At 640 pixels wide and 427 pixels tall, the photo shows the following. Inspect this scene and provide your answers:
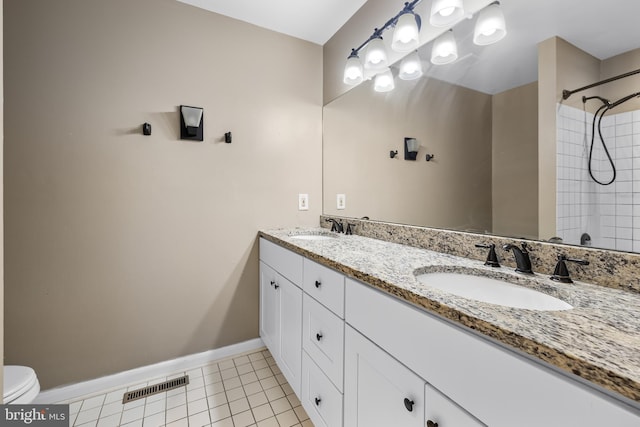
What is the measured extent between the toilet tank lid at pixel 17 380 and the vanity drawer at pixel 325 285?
1.20 meters

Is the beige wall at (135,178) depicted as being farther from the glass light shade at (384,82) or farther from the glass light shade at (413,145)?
the glass light shade at (413,145)

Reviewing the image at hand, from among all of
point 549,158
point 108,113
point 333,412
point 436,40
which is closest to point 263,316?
point 333,412

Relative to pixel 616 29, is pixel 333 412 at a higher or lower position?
lower

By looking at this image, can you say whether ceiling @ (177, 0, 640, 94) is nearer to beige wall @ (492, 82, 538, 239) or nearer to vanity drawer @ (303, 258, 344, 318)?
beige wall @ (492, 82, 538, 239)

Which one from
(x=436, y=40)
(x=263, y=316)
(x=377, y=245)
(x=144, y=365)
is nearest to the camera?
(x=436, y=40)

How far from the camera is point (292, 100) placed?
2.11 meters

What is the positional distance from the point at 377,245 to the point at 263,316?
1.01 metres

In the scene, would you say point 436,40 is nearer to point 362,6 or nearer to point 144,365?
point 362,6

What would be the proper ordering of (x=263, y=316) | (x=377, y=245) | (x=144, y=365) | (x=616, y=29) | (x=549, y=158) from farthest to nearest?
(x=263, y=316), (x=144, y=365), (x=377, y=245), (x=549, y=158), (x=616, y=29)

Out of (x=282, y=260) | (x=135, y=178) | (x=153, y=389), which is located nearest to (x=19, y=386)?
(x=153, y=389)

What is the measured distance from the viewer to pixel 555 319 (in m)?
0.58

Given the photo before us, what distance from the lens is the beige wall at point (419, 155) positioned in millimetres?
1225

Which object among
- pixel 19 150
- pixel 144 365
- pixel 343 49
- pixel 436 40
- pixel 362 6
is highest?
pixel 362 6

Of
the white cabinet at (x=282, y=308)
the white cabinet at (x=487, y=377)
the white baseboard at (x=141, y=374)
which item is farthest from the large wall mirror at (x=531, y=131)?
the white baseboard at (x=141, y=374)
